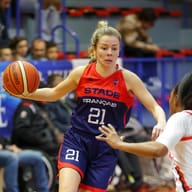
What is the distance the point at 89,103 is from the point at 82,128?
0.21 meters

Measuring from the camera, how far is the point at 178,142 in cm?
356

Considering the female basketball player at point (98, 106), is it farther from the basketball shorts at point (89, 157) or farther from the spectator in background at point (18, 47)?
the spectator in background at point (18, 47)

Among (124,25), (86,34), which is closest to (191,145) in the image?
(124,25)

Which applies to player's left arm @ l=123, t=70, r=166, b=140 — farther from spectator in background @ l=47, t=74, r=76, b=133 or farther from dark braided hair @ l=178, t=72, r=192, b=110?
spectator in background @ l=47, t=74, r=76, b=133

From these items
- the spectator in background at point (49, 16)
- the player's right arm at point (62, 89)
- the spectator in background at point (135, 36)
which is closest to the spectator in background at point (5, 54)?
Answer: the spectator in background at point (49, 16)

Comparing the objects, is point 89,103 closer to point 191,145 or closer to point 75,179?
point 75,179

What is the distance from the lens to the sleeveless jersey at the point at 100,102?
16.6 ft

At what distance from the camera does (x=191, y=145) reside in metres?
3.59

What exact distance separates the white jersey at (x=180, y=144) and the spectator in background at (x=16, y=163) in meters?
3.08

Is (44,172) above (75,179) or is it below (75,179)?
below

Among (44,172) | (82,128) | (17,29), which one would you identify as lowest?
(44,172)

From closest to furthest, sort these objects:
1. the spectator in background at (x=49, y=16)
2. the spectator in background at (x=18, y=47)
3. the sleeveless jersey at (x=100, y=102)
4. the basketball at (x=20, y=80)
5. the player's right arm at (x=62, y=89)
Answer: the basketball at (x=20, y=80)
the sleeveless jersey at (x=100, y=102)
the player's right arm at (x=62, y=89)
the spectator in background at (x=18, y=47)
the spectator in background at (x=49, y=16)

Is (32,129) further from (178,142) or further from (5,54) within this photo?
(178,142)

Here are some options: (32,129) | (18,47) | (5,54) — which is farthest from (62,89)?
(18,47)
